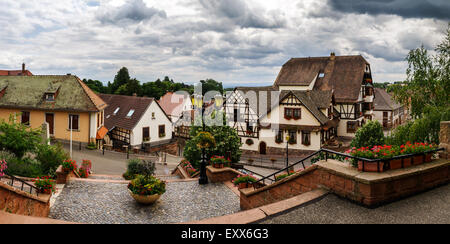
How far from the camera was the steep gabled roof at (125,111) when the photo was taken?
33875 millimetres

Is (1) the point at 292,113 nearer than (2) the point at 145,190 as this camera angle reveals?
No

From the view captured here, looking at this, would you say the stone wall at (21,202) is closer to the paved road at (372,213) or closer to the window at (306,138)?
the paved road at (372,213)

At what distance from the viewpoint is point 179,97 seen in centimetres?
5716

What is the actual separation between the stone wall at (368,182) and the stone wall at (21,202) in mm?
6242

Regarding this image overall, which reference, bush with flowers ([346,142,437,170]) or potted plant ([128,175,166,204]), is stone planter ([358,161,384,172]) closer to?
bush with flowers ([346,142,437,170])

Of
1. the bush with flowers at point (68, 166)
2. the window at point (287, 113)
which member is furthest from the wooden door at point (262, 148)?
the bush with flowers at point (68, 166)

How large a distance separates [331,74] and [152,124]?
25.3m

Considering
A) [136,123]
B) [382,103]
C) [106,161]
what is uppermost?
[382,103]

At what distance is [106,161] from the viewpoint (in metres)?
23.8

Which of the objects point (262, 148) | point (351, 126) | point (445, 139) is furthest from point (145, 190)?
point (351, 126)

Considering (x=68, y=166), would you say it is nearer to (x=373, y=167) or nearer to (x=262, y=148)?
(x=373, y=167)
